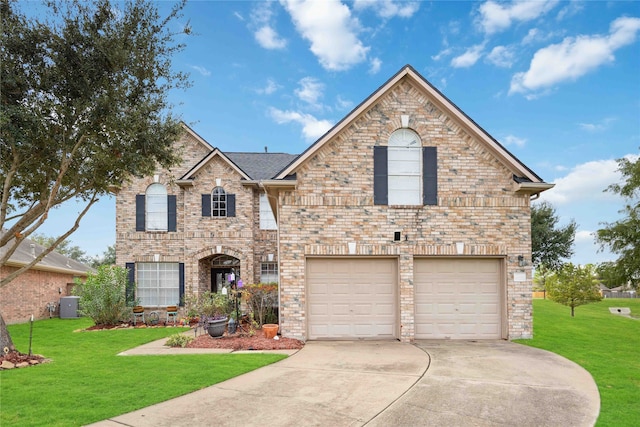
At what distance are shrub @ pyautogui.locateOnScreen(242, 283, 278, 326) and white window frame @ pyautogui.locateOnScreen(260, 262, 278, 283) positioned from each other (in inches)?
177

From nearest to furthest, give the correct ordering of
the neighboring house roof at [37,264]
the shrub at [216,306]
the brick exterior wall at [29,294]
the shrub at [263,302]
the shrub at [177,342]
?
the shrub at [177,342], the shrub at [263,302], the shrub at [216,306], the brick exterior wall at [29,294], the neighboring house roof at [37,264]

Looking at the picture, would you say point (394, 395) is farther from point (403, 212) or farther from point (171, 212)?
point (171, 212)

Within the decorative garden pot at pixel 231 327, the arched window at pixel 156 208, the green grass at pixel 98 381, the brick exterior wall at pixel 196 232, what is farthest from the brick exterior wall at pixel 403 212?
the arched window at pixel 156 208

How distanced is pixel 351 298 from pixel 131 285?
10.9 meters

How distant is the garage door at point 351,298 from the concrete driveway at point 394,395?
6.57 ft

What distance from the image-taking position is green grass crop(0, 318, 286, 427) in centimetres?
548

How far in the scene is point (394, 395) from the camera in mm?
5977

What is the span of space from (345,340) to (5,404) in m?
7.37

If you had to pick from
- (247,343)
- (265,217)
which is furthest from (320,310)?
(265,217)

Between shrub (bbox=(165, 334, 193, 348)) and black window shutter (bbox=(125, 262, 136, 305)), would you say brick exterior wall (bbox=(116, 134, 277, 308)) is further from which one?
shrub (bbox=(165, 334, 193, 348))

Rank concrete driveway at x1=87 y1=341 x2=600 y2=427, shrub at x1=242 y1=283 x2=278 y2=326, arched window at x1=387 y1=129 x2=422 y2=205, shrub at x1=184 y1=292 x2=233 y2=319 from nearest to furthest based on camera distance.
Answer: concrete driveway at x1=87 y1=341 x2=600 y2=427, arched window at x1=387 y1=129 x2=422 y2=205, shrub at x1=242 y1=283 x2=278 y2=326, shrub at x1=184 y1=292 x2=233 y2=319

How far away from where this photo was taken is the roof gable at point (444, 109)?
10.9m

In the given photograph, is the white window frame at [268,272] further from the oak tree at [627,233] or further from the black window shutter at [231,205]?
the oak tree at [627,233]

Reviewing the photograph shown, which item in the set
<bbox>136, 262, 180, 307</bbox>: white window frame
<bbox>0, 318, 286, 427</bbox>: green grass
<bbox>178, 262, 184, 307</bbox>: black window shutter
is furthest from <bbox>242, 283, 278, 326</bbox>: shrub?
<bbox>136, 262, 180, 307</bbox>: white window frame
